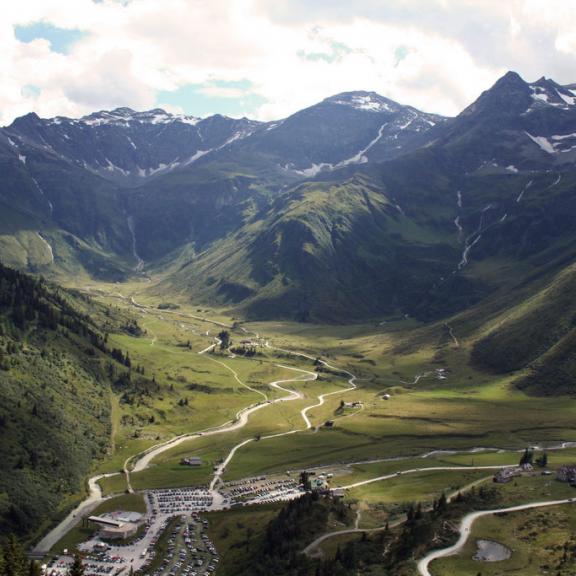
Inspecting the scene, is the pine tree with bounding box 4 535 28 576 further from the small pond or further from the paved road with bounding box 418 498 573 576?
the small pond

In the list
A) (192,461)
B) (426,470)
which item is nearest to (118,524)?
(192,461)

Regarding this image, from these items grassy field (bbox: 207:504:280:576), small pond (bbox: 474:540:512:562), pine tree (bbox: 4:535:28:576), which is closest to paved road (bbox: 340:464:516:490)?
grassy field (bbox: 207:504:280:576)

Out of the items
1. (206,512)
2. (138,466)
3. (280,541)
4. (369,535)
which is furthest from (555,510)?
(138,466)

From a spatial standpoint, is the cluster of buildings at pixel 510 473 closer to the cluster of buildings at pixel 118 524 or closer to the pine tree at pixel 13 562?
the cluster of buildings at pixel 118 524

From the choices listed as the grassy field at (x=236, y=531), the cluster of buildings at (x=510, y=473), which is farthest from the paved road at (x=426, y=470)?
the grassy field at (x=236, y=531)

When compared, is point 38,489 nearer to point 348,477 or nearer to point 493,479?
point 348,477

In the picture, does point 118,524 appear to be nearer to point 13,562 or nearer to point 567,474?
point 13,562
